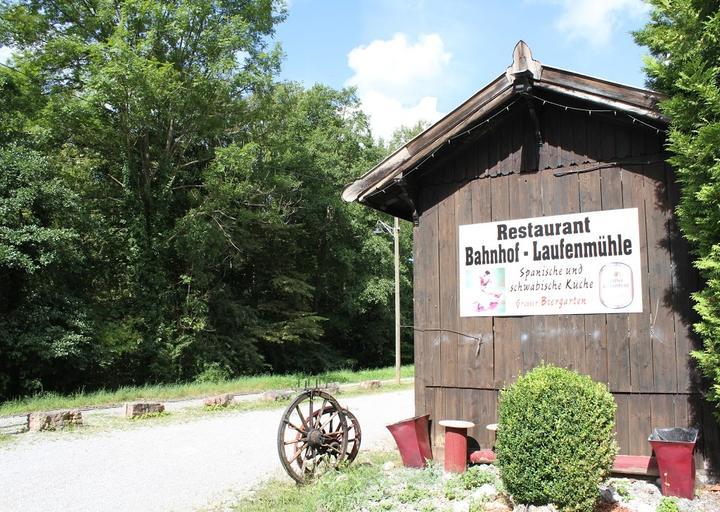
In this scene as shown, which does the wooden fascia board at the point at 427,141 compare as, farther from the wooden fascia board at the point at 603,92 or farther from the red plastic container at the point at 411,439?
the red plastic container at the point at 411,439

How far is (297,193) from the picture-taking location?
111 ft

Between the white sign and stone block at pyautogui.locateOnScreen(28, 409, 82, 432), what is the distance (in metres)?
9.42

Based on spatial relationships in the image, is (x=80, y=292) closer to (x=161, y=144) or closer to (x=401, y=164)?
(x=161, y=144)

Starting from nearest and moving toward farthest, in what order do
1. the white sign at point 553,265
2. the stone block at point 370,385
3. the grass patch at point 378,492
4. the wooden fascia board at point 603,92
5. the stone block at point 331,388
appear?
the grass patch at point 378,492
the wooden fascia board at point 603,92
the white sign at point 553,265
the stone block at point 331,388
the stone block at point 370,385

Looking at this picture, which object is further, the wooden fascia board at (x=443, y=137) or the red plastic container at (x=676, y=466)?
the wooden fascia board at (x=443, y=137)

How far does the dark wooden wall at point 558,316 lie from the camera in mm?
6484

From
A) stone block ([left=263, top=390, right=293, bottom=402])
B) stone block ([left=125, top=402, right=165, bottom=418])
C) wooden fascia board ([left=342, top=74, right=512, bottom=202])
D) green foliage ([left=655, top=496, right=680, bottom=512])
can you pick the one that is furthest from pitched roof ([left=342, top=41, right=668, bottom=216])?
stone block ([left=263, top=390, right=293, bottom=402])

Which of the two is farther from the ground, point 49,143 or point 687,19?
point 49,143

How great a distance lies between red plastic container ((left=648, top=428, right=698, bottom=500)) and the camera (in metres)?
5.69

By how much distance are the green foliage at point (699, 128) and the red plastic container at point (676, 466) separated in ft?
1.97

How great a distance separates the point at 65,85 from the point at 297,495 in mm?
21902

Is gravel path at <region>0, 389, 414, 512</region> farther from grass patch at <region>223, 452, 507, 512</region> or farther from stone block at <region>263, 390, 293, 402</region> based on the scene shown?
stone block at <region>263, 390, 293, 402</region>

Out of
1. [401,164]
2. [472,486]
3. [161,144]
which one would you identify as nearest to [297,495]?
[472,486]

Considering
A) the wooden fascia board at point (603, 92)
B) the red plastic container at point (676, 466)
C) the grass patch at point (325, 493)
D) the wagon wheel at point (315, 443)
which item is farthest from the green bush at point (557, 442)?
the wooden fascia board at point (603, 92)
